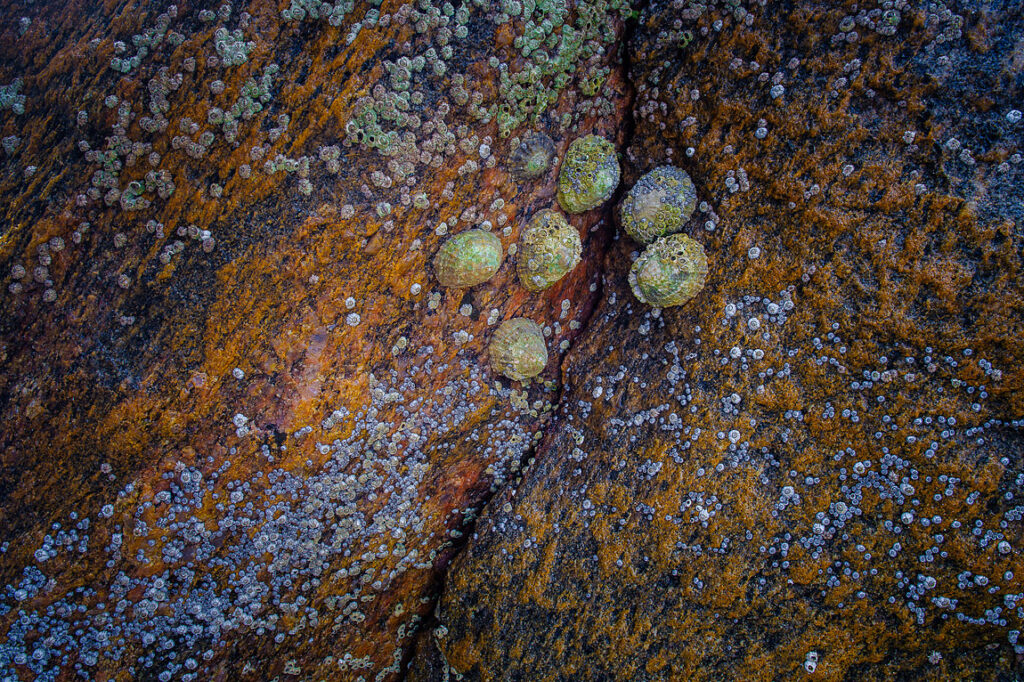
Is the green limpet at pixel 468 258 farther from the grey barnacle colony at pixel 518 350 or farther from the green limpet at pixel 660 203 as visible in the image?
the green limpet at pixel 660 203

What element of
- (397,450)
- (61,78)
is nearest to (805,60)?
(397,450)

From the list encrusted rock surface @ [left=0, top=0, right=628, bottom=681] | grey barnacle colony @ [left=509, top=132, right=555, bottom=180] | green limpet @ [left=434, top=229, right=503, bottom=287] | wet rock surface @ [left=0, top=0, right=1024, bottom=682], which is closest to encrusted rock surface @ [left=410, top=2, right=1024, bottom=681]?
wet rock surface @ [left=0, top=0, right=1024, bottom=682]

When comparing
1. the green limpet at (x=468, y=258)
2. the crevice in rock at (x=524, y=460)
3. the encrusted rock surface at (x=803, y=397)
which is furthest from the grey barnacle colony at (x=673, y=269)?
the green limpet at (x=468, y=258)

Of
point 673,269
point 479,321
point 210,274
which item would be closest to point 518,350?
point 479,321

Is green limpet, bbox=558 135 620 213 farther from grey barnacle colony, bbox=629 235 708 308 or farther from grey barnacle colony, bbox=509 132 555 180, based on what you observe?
grey barnacle colony, bbox=629 235 708 308

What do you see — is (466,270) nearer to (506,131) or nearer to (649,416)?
(506,131)

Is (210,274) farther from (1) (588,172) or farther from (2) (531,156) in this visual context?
(1) (588,172)

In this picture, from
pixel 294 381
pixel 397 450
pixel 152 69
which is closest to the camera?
pixel 152 69
